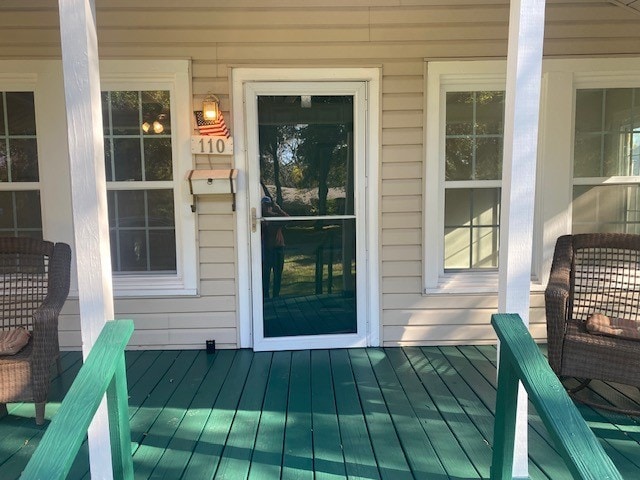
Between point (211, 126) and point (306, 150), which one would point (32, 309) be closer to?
point (211, 126)

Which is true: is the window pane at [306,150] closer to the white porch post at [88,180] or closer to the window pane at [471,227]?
the window pane at [471,227]

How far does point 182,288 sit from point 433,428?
1.98m

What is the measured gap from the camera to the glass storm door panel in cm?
325

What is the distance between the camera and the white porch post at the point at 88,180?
164 centimetres

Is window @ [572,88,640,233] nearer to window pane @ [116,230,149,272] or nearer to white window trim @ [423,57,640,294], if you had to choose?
white window trim @ [423,57,640,294]

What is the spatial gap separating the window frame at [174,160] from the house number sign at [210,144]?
78 mm

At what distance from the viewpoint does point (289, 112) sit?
324 cm

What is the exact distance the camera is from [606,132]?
338cm

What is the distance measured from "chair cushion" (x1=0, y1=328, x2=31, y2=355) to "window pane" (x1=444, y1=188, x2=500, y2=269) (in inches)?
110

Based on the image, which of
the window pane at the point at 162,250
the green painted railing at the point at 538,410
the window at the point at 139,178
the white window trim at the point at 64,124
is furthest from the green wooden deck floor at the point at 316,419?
the white window trim at the point at 64,124

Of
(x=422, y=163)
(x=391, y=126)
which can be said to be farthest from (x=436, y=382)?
(x=391, y=126)

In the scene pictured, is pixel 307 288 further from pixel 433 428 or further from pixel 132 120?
pixel 132 120

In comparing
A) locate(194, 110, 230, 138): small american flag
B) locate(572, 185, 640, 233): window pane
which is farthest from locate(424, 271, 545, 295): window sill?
locate(194, 110, 230, 138): small american flag

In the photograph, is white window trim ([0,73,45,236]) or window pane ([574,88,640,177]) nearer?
white window trim ([0,73,45,236])
